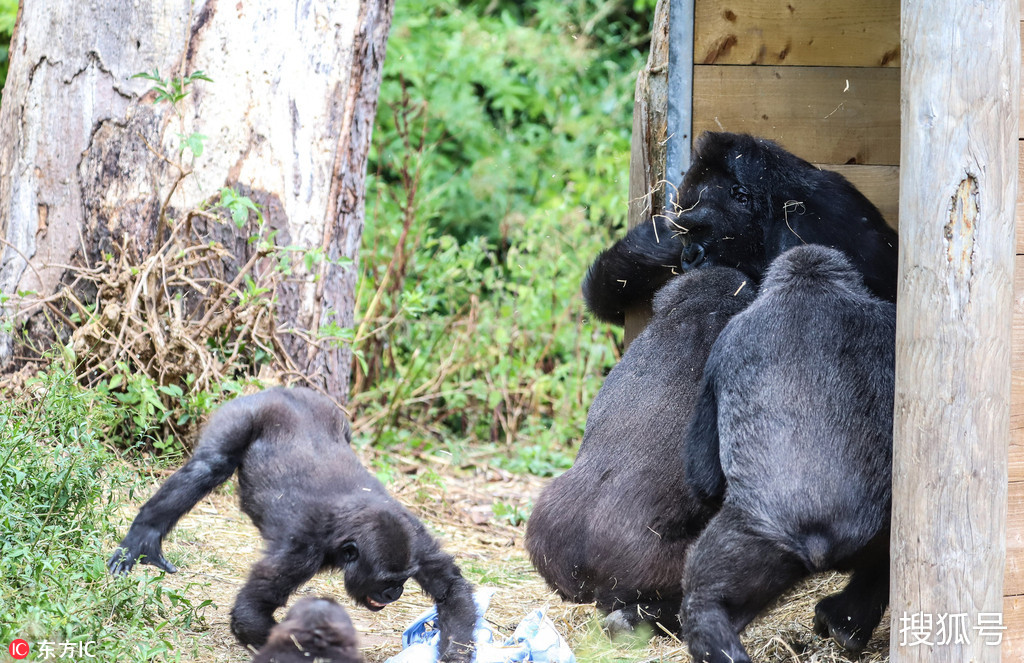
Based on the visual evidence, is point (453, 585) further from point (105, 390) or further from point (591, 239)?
point (591, 239)

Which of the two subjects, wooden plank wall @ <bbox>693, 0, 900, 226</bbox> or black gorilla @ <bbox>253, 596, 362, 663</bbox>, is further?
wooden plank wall @ <bbox>693, 0, 900, 226</bbox>

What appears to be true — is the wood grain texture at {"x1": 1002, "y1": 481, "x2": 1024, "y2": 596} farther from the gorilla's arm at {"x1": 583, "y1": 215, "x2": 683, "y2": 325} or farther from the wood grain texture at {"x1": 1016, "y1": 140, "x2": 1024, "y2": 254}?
the gorilla's arm at {"x1": 583, "y1": 215, "x2": 683, "y2": 325}

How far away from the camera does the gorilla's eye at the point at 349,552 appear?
2989 millimetres

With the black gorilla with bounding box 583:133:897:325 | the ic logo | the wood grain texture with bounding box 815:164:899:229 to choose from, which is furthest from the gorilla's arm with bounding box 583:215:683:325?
the ic logo

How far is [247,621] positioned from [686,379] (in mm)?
1610

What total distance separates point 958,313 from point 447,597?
161cm

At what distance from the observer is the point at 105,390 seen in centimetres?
437

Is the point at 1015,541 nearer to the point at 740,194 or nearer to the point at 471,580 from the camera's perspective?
the point at 740,194

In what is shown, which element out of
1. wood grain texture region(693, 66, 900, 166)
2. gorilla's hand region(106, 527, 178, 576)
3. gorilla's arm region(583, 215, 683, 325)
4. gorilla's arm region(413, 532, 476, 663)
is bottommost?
gorilla's arm region(413, 532, 476, 663)

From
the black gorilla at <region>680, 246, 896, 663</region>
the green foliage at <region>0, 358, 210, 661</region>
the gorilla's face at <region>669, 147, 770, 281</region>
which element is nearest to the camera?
the green foliage at <region>0, 358, 210, 661</region>

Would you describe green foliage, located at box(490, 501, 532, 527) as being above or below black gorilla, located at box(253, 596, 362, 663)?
below

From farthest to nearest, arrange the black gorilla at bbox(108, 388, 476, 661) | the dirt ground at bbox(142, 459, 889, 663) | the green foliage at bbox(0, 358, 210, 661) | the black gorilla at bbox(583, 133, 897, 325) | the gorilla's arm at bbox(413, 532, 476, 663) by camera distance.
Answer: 1. the black gorilla at bbox(583, 133, 897, 325)
2. the dirt ground at bbox(142, 459, 889, 663)
3. the gorilla's arm at bbox(413, 532, 476, 663)
4. the black gorilla at bbox(108, 388, 476, 661)
5. the green foliage at bbox(0, 358, 210, 661)

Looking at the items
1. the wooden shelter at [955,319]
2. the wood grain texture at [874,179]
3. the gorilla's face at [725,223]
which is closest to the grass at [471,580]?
the wooden shelter at [955,319]

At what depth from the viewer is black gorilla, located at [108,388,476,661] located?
2961mm
